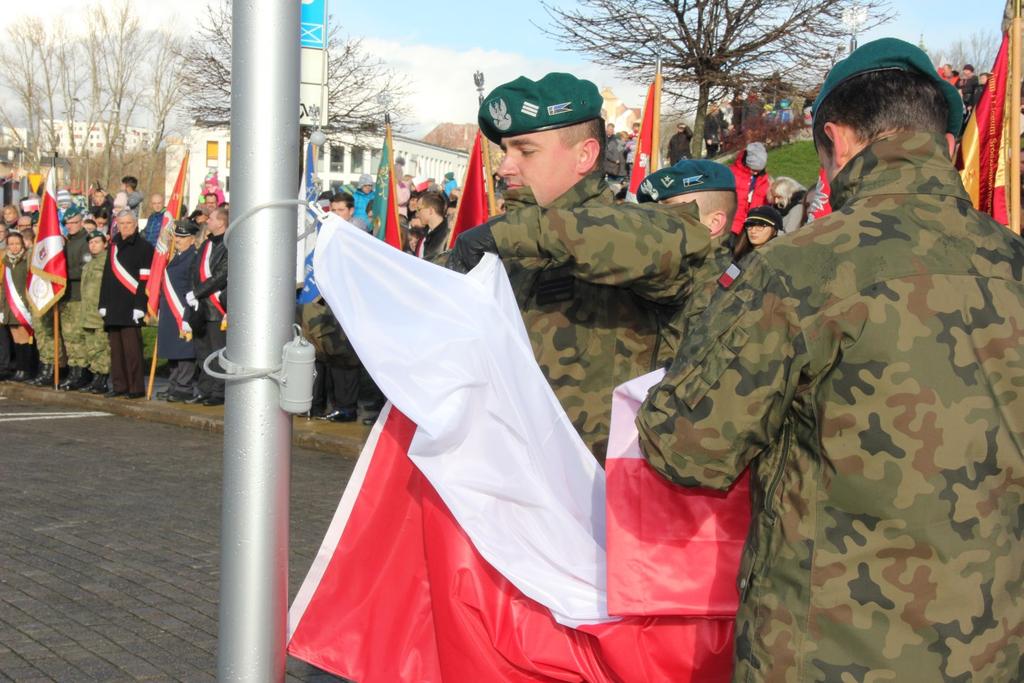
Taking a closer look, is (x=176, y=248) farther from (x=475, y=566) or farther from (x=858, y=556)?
(x=858, y=556)

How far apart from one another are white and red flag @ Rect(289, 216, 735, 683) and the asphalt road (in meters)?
2.04

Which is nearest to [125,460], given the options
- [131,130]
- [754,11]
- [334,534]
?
[334,534]

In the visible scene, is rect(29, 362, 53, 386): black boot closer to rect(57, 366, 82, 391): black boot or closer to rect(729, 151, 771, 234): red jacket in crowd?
rect(57, 366, 82, 391): black boot

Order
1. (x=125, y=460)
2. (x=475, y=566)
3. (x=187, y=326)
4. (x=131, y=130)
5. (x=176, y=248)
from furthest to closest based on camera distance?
1. (x=131, y=130)
2. (x=176, y=248)
3. (x=187, y=326)
4. (x=125, y=460)
5. (x=475, y=566)

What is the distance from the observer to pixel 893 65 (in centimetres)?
238

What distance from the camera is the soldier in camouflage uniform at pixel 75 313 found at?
16016 millimetres

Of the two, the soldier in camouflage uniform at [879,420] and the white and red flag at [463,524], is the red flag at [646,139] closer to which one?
the white and red flag at [463,524]

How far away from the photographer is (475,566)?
2.98 meters

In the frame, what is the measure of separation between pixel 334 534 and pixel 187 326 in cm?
1093

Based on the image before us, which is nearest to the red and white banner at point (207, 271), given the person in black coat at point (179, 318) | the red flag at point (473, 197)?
the person in black coat at point (179, 318)

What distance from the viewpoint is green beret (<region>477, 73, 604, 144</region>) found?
10.8 ft

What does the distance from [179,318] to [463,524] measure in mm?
11482

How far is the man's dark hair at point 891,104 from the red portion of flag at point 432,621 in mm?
1069

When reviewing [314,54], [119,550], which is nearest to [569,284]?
[119,550]
